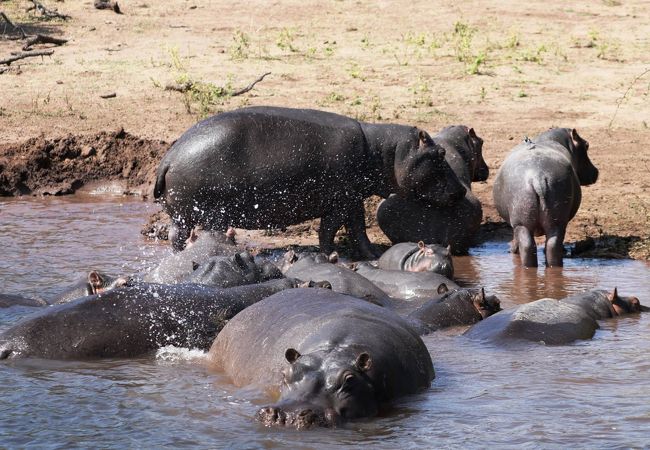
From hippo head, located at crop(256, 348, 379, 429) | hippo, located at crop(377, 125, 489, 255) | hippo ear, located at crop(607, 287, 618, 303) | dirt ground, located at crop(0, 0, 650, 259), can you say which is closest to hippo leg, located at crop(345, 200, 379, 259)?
hippo, located at crop(377, 125, 489, 255)

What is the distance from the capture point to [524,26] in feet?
57.4

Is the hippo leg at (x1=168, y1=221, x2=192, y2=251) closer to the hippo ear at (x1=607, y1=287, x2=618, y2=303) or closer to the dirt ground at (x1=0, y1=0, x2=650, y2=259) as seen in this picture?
the dirt ground at (x1=0, y1=0, x2=650, y2=259)

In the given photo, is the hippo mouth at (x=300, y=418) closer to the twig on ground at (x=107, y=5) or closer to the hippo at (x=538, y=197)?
the hippo at (x=538, y=197)

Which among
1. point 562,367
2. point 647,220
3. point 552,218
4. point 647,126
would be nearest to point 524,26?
point 647,126

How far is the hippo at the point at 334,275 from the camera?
820 cm

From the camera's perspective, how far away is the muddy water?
215 inches

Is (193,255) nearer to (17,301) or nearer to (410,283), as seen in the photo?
(17,301)

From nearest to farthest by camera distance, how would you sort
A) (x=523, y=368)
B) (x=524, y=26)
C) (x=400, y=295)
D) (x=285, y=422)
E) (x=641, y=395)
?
(x=285, y=422) → (x=641, y=395) → (x=523, y=368) → (x=400, y=295) → (x=524, y=26)

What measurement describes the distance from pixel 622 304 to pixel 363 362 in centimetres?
335

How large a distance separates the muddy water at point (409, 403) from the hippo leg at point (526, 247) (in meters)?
1.96

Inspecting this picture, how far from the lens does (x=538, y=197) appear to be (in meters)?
9.91

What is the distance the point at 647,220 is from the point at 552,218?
5.09 feet

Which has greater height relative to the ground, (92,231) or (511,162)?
(511,162)

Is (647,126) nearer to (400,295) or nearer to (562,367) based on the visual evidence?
(400,295)
